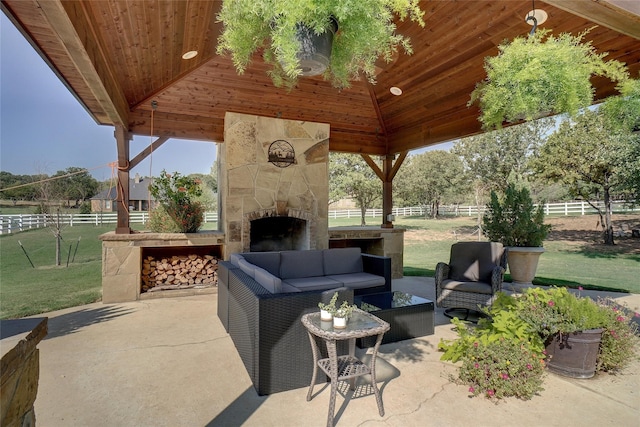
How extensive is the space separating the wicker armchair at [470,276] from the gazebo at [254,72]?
6.67 feet

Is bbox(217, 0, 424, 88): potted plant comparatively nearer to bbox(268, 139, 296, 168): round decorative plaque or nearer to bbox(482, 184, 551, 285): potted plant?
bbox(268, 139, 296, 168): round decorative plaque

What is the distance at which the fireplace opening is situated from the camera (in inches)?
239

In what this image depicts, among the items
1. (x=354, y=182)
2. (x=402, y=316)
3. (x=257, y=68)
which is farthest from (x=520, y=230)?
(x=354, y=182)

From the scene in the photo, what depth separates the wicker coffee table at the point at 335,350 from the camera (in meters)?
1.99

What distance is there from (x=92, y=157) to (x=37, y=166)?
861cm

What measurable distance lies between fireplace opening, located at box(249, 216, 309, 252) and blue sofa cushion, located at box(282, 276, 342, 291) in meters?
1.70

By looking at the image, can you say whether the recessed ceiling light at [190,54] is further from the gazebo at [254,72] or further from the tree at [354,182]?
the tree at [354,182]

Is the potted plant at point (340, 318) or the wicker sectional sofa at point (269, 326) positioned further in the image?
the wicker sectional sofa at point (269, 326)

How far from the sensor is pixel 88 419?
2008 millimetres

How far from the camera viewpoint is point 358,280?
438cm

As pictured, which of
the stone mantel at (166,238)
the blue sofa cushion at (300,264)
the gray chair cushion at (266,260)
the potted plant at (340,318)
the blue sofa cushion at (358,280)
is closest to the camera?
the potted plant at (340,318)

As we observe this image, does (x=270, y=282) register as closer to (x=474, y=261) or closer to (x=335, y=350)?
(x=335, y=350)

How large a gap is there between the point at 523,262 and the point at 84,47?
632cm

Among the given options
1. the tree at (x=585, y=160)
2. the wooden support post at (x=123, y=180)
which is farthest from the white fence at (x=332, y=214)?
the tree at (x=585, y=160)
